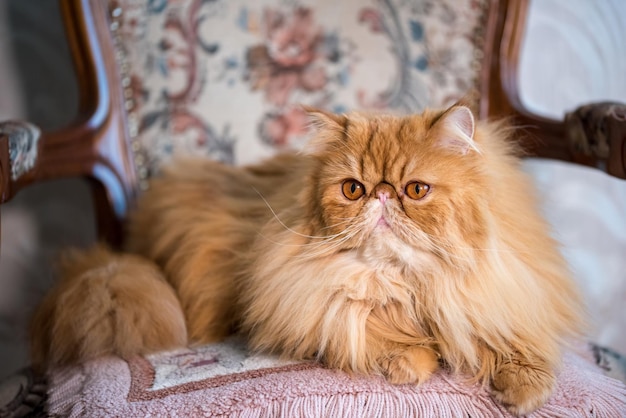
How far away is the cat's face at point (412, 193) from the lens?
0.97 meters

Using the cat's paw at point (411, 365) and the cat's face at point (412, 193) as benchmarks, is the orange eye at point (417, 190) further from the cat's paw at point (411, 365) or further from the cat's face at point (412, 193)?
the cat's paw at point (411, 365)

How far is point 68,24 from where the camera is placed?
4.94ft

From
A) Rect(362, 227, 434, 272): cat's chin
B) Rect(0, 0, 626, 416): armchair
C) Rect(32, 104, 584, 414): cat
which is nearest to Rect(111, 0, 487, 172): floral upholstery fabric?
Rect(0, 0, 626, 416): armchair

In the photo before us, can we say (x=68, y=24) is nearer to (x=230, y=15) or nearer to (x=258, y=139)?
(x=230, y=15)

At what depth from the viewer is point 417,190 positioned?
0.99m

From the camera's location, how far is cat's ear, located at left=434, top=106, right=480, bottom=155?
38.4 inches

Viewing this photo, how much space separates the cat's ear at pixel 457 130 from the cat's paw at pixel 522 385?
13.9 inches

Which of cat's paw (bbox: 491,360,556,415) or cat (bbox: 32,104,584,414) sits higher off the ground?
cat (bbox: 32,104,584,414)

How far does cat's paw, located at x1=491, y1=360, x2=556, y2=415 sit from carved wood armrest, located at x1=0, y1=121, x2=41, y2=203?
2.95 ft

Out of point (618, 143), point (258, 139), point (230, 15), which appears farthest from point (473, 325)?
point (230, 15)

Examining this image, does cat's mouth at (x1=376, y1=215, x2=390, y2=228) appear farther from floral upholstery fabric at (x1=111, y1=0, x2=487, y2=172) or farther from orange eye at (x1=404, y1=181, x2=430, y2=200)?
floral upholstery fabric at (x1=111, y1=0, x2=487, y2=172)

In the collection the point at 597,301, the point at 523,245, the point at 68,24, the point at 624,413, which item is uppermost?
the point at 68,24

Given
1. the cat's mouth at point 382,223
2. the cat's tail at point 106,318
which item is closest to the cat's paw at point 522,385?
the cat's mouth at point 382,223

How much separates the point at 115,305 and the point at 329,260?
1.34ft
